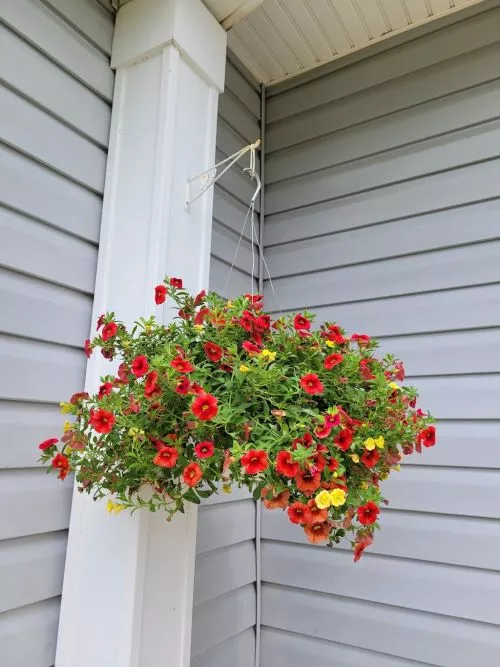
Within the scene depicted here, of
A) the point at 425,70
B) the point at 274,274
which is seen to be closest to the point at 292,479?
the point at 274,274

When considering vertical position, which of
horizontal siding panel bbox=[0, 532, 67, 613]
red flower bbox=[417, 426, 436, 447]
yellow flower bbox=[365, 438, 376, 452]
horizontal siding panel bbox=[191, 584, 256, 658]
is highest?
red flower bbox=[417, 426, 436, 447]

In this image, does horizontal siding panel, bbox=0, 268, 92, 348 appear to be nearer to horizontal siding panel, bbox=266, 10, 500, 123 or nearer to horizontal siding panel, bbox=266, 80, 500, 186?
horizontal siding panel, bbox=266, 80, 500, 186

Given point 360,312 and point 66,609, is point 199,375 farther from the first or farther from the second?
point 360,312

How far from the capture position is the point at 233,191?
5.74ft

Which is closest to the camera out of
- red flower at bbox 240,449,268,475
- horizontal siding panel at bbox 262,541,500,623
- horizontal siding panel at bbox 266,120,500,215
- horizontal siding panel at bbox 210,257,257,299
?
red flower at bbox 240,449,268,475

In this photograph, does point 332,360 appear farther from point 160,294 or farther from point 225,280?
point 225,280

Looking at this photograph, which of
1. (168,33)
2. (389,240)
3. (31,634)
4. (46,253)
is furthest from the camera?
(389,240)

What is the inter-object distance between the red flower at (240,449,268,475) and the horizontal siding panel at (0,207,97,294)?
66cm

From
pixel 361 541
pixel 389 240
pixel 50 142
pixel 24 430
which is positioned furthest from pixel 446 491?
pixel 50 142

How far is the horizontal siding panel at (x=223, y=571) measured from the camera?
1.41 metres

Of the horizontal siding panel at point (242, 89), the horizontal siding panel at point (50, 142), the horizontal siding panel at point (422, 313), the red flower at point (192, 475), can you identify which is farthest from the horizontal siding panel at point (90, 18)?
the red flower at point (192, 475)

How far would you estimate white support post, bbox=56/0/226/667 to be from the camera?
995 millimetres

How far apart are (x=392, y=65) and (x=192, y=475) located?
163 centimetres

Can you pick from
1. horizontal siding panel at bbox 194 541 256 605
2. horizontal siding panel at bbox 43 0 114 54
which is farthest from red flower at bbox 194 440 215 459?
horizontal siding panel at bbox 43 0 114 54
